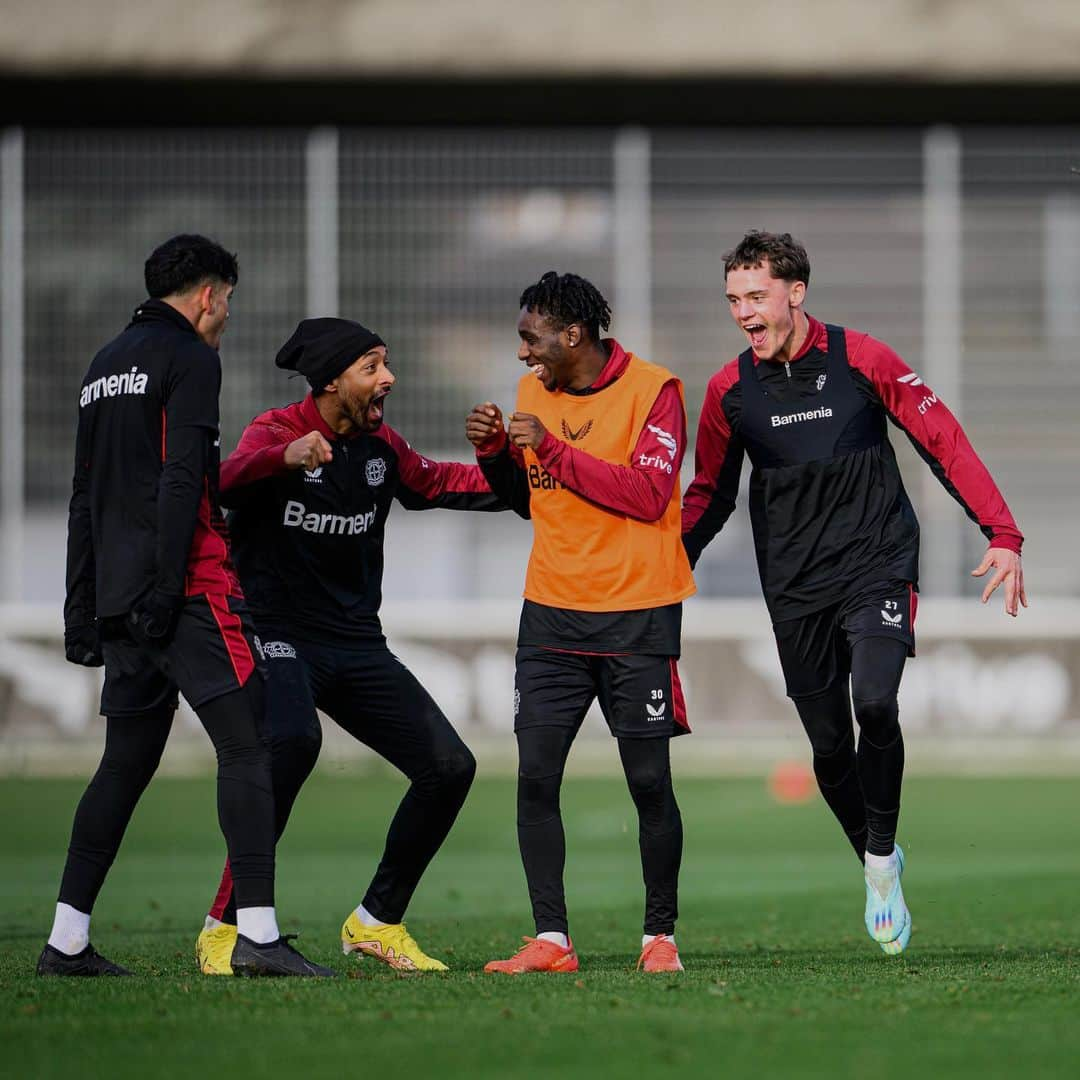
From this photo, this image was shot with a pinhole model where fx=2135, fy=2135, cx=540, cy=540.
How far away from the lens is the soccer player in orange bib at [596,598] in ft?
21.7

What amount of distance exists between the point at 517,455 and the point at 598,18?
47.3ft

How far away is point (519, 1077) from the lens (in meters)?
4.53

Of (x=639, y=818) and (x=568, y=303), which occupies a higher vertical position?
(x=568, y=303)

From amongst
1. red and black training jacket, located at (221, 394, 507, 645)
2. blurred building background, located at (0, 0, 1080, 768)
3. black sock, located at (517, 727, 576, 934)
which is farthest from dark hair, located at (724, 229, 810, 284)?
blurred building background, located at (0, 0, 1080, 768)

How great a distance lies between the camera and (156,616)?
6078 millimetres

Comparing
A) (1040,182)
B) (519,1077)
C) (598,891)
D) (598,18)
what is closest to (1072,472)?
(1040,182)

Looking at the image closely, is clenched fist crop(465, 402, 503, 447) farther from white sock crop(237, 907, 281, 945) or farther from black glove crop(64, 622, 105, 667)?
white sock crop(237, 907, 281, 945)

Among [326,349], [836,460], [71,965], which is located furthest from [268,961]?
[836,460]

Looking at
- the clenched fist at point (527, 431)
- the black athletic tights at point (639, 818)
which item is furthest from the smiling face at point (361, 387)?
the black athletic tights at point (639, 818)

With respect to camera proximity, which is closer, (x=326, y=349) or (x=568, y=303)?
(x=568, y=303)

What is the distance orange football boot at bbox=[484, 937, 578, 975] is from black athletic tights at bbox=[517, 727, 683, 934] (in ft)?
0.33

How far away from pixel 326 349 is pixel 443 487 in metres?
0.73

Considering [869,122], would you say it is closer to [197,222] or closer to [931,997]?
[197,222]

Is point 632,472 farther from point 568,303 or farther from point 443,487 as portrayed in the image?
point 443,487
